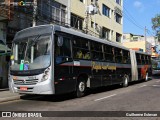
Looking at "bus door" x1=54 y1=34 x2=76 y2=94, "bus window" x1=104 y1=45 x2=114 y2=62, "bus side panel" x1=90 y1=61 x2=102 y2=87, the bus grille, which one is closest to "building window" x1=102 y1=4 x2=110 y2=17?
"bus window" x1=104 y1=45 x2=114 y2=62

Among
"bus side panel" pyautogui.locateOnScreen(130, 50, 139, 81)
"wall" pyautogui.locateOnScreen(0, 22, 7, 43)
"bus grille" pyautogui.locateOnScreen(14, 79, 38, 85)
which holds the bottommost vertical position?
"bus grille" pyautogui.locateOnScreen(14, 79, 38, 85)

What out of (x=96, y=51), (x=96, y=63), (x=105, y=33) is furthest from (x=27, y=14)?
(x=105, y=33)

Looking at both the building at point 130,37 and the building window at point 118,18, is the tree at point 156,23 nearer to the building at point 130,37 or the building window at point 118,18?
the building window at point 118,18

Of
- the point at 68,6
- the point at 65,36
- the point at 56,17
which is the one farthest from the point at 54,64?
the point at 68,6

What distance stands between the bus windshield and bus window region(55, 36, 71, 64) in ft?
1.23

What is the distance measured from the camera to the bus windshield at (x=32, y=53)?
1196 cm

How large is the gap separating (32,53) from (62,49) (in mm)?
1283

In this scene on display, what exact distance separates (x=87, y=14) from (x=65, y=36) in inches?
761

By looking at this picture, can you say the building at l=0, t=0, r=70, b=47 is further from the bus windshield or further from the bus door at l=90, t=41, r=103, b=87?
the bus windshield

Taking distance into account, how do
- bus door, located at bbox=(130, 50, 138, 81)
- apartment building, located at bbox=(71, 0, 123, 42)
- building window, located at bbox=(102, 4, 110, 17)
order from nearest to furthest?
bus door, located at bbox=(130, 50, 138, 81) → apartment building, located at bbox=(71, 0, 123, 42) → building window, located at bbox=(102, 4, 110, 17)

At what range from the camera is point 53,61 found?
1191 cm

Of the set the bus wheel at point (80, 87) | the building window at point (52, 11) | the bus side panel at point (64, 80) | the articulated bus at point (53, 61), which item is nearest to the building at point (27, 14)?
the building window at point (52, 11)

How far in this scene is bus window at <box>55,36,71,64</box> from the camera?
12.2 metres

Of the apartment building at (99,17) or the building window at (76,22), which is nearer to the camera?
the building window at (76,22)
